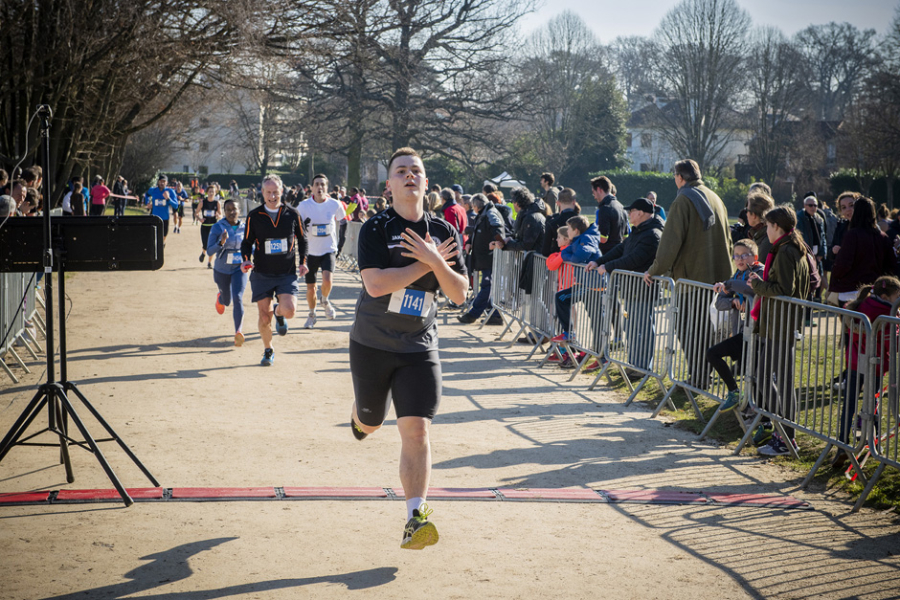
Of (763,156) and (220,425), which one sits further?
(763,156)

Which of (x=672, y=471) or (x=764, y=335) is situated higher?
(x=764, y=335)

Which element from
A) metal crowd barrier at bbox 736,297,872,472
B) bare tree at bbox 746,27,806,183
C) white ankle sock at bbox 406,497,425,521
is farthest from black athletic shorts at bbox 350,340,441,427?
bare tree at bbox 746,27,806,183

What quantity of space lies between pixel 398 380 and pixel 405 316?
34 centimetres

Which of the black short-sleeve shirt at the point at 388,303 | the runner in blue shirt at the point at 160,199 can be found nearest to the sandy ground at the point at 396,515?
the black short-sleeve shirt at the point at 388,303

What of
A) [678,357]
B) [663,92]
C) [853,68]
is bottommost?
[678,357]

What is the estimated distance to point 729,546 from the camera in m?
4.80

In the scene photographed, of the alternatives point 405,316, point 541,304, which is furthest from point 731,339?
point 541,304

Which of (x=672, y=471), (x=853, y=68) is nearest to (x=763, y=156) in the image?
(x=853, y=68)

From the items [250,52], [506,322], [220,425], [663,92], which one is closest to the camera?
[220,425]

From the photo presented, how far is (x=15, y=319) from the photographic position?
823 cm

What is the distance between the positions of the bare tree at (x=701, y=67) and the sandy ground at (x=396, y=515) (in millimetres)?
44334

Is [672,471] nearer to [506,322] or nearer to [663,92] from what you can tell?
[506,322]

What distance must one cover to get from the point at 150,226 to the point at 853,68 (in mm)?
73713

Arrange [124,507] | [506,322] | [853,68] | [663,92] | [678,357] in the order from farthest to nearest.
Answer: [853,68]
[663,92]
[506,322]
[678,357]
[124,507]
